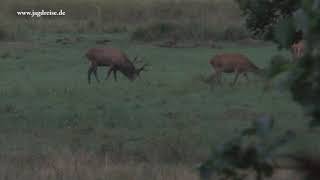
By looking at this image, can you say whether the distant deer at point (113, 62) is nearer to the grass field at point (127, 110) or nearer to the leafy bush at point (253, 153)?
the grass field at point (127, 110)

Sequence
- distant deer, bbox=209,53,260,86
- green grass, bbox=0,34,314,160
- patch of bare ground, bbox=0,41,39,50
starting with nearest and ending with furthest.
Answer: green grass, bbox=0,34,314,160, distant deer, bbox=209,53,260,86, patch of bare ground, bbox=0,41,39,50

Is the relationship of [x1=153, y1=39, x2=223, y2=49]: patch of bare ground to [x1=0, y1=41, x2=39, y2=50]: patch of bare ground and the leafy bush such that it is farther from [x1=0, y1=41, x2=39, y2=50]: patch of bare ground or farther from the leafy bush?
the leafy bush

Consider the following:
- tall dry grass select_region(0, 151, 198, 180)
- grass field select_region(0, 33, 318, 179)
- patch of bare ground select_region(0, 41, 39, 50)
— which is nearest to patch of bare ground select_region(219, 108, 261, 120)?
grass field select_region(0, 33, 318, 179)

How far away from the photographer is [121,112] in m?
13.8

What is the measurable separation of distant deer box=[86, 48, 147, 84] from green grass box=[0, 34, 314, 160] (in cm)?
23

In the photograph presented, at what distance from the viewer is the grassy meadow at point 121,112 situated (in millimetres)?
7926

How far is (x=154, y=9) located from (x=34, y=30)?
609 cm

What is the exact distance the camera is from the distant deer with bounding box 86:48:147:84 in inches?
763

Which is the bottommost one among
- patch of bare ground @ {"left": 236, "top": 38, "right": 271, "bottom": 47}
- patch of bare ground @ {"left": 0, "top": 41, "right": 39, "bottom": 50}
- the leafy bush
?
patch of bare ground @ {"left": 236, "top": 38, "right": 271, "bottom": 47}

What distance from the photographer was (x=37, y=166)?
780 centimetres

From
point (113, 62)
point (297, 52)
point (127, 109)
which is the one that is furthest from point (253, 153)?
point (113, 62)

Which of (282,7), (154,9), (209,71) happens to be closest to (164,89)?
(209,71)

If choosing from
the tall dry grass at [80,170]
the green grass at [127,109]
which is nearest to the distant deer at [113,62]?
the green grass at [127,109]

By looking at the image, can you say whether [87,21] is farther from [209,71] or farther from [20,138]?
[20,138]
